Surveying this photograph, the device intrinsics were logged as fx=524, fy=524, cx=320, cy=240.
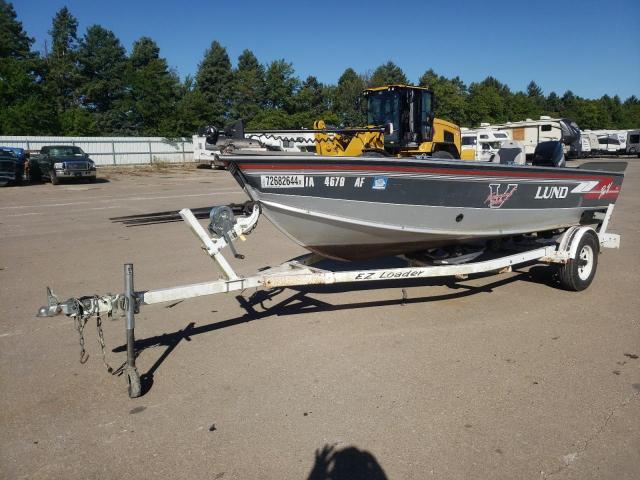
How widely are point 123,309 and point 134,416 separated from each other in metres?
0.78

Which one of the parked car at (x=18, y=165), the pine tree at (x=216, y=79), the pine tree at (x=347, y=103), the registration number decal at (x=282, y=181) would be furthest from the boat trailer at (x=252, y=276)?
the pine tree at (x=216, y=79)

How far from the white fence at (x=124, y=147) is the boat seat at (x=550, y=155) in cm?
3240

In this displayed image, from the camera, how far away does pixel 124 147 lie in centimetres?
3744

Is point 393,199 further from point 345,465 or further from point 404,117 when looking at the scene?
point 404,117

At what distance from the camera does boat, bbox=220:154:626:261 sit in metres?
4.92

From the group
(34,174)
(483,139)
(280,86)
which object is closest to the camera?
(34,174)

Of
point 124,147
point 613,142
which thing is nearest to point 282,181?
point 124,147

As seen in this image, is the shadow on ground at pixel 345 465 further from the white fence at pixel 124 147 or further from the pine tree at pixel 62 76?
the pine tree at pixel 62 76

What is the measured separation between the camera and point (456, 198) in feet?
18.4

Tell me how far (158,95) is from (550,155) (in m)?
41.9

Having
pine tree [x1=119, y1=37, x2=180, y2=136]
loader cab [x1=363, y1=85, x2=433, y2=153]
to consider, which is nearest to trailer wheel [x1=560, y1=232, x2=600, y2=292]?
loader cab [x1=363, y1=85, x2=433, y2=153]

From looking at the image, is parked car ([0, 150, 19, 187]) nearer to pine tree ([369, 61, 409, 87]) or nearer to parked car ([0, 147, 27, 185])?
parked car ([0, 147, 27, 185])

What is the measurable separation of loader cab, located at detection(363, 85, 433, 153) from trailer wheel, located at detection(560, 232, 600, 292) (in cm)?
637

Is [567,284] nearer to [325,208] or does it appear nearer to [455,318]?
[455,318]
